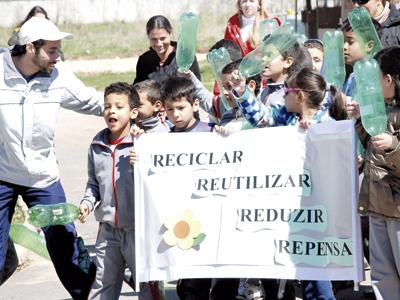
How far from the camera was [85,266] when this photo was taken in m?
6.83

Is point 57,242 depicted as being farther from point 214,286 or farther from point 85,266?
point 214,286

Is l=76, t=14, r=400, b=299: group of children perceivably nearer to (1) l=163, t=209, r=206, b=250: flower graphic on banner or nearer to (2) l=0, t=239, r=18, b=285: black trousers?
(1) l=163, t=209, r=206, b=250: flower graphic on banner

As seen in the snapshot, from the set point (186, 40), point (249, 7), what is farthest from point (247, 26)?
point (186, 40)

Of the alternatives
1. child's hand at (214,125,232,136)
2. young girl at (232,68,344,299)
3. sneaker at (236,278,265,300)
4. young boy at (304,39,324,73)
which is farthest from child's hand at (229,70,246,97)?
young boy at (304,39,324,73)

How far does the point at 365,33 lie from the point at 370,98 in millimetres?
1294

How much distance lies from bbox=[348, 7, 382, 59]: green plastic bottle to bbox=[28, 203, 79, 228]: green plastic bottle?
82.0 inches

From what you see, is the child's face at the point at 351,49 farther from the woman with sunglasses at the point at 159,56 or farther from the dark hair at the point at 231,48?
the woman with sunglasses at the point at 159,56

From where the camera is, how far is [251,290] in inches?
270

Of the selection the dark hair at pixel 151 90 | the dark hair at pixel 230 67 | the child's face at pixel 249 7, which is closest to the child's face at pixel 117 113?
the dark hair at pixel 151 90

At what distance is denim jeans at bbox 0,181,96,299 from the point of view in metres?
6.79

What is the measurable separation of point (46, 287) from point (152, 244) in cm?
186

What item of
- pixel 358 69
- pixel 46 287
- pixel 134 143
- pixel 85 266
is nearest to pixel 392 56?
pixel 358 69

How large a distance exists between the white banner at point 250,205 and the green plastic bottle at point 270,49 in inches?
18.8

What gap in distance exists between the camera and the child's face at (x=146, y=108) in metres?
6.95
